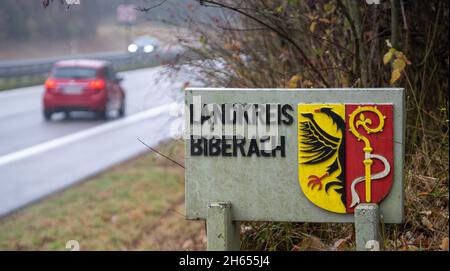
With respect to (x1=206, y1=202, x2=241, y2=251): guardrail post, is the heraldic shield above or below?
above

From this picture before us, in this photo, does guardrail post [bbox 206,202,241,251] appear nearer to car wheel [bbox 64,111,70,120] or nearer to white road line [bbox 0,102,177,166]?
white road line [bbox 0,102,177,166]

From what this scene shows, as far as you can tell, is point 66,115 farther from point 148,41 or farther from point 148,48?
point 148,48

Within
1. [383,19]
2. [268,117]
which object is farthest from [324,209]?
[383,19]

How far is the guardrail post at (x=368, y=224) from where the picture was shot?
4.88 metres

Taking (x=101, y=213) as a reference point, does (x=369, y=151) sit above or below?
above

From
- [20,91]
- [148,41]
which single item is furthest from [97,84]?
[148,41]

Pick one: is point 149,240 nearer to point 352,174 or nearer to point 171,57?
point 171,57

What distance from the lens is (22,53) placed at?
44.7m

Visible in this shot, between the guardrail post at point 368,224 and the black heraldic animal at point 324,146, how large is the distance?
0.14 metres

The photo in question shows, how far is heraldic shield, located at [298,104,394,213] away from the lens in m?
4.95

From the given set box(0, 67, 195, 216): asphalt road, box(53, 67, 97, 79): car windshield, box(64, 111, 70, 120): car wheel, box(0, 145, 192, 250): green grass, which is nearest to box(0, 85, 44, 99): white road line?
box(0, 67, 195, 216): asphalt road

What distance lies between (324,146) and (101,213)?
913 centimetres

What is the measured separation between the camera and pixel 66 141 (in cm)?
2162

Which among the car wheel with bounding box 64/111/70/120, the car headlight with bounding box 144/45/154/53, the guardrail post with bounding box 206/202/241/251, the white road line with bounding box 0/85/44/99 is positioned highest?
the car headlight with bounding box 144/45/154/53
